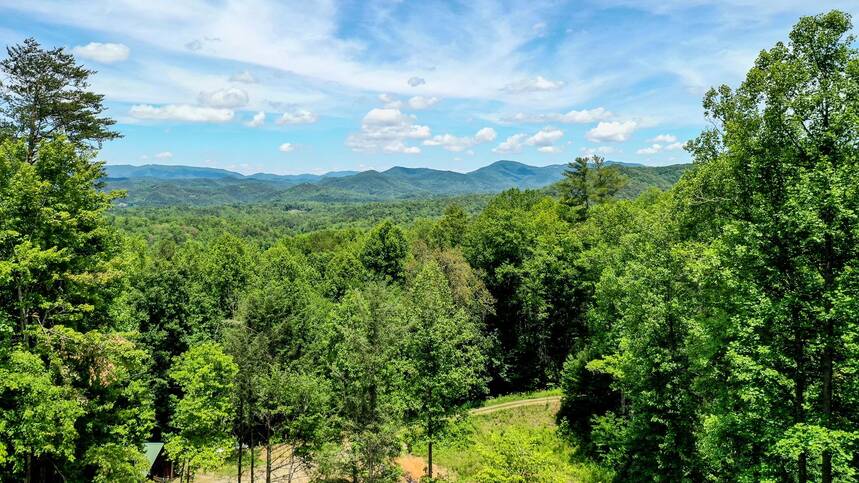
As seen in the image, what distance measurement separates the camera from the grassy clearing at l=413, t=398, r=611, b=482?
73.0 feet

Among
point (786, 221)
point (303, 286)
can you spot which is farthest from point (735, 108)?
point (303, 286)

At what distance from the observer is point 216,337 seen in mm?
33156

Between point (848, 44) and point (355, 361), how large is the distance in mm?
18306

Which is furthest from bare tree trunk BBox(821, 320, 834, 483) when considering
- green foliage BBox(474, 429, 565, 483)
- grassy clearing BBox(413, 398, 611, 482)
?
grassy clearing BBox(413, 398, 611, 482)

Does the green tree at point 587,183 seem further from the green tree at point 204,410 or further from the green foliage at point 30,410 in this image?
the green foliage at point 30,410

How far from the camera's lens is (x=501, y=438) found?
1496 cm

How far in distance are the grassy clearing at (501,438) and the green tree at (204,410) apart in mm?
8991

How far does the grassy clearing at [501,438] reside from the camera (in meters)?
22.2

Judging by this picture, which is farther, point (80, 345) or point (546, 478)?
point (80, 345)

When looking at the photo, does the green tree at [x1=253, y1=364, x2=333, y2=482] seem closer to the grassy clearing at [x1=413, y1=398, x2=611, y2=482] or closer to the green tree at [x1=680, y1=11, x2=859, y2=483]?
the grassy clearing at [x1=413, y1=398, x2=611, y2=482]

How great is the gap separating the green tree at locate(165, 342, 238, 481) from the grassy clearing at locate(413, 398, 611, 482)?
8991 mm

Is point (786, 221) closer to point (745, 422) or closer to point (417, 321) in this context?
point (745, 422)

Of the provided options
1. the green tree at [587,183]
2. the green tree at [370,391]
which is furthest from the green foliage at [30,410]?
the green tree at [587,183]

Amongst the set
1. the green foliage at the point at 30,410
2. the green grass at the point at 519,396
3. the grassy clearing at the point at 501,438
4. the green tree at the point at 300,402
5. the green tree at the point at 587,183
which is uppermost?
the green tree at the point at 587,183
